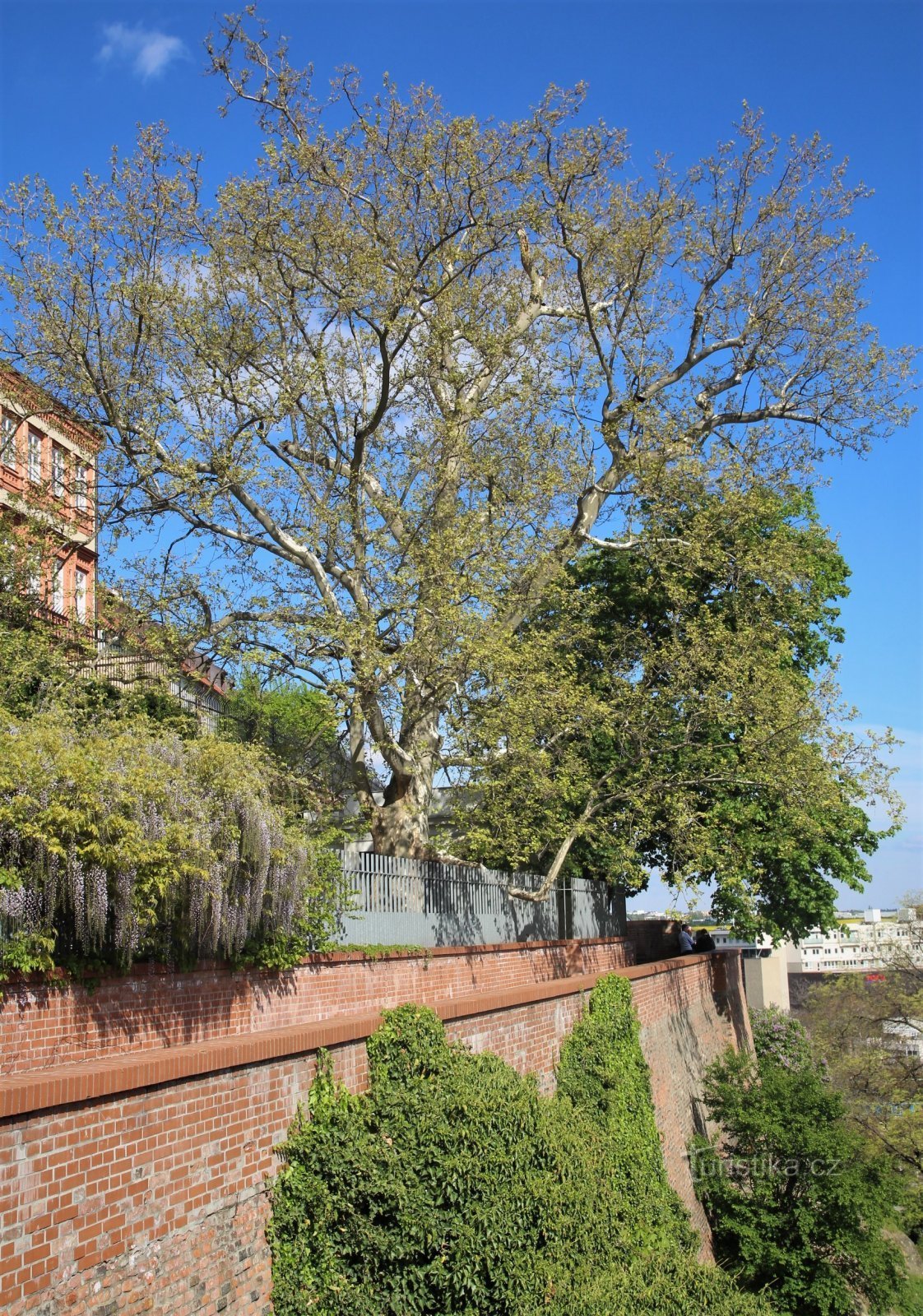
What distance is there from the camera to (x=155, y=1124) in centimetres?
661

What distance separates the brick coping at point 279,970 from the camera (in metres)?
7.40

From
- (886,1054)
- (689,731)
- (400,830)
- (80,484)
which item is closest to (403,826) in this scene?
(400,830)

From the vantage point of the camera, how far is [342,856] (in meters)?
12.5

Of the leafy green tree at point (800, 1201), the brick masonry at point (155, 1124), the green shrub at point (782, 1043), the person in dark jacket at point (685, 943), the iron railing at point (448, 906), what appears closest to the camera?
the brick masonry at point (155, 1124)

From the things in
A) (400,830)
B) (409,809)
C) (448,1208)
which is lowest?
(448,1208)

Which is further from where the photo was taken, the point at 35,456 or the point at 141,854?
the point at 35,456

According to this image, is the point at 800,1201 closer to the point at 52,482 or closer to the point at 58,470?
the point at 52,482

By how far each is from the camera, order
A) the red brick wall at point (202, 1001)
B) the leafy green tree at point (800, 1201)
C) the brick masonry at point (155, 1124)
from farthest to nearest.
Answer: the leafy green tree at point (800, 1201), the red brick wall at point (202, 1001), the brick masonry at point (155, 1124)

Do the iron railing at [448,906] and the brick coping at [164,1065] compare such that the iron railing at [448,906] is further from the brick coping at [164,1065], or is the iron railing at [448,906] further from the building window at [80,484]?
the building window at [80,484]

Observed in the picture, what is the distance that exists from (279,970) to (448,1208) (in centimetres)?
263

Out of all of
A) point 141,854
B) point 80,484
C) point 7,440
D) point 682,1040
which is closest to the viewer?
point 141,854

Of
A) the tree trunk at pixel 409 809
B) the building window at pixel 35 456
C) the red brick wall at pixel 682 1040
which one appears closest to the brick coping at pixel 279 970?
the tree trunk at pixel 409 809

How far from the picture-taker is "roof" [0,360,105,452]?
14617mm

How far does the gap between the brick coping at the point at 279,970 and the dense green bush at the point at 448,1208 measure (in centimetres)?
124
